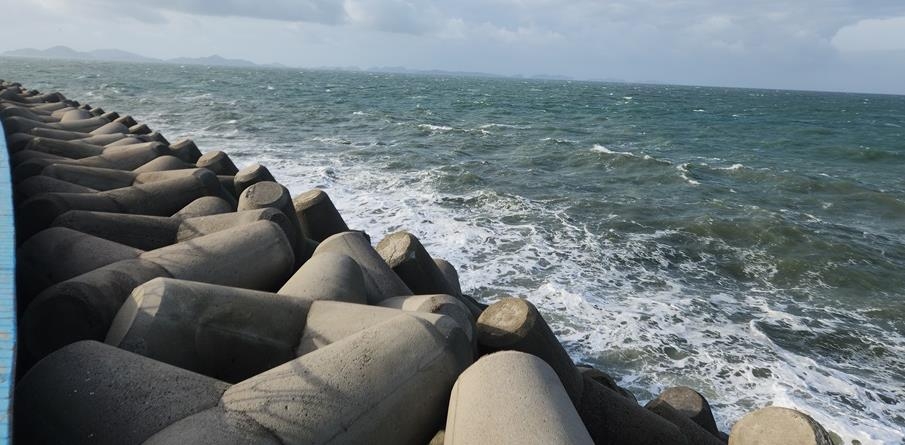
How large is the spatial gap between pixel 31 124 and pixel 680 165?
55.5 feet

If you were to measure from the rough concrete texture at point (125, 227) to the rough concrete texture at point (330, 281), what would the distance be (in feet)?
5.66

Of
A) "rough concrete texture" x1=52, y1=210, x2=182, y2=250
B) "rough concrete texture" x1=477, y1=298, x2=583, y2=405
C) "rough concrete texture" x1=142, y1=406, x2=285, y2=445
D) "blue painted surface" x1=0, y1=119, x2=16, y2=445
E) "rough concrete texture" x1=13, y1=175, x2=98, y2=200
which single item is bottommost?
"rough concrete texture" x1=477, y1=298, x2=583, y2=405

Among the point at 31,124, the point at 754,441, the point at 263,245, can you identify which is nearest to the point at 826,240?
the point at 754,441

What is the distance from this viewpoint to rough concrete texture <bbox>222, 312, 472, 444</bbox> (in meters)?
2.47

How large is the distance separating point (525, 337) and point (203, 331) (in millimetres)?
1811

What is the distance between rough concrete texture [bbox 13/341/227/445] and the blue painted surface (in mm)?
240

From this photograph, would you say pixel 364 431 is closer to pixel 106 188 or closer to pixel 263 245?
pixel 263 245

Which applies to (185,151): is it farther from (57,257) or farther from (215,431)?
(215,431)

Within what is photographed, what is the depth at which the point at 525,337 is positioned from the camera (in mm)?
3637

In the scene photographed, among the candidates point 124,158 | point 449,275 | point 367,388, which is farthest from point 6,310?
point 124,158

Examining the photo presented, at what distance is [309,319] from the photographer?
335 cm

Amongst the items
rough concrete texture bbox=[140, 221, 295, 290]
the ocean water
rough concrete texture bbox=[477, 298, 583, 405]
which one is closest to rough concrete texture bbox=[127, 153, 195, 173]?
rough concrete texture bbox=[140, 221, 295, 290]

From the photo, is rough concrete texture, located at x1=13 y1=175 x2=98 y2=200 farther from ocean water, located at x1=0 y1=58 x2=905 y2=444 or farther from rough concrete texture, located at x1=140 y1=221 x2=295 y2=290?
ocean water, located at x1=0 y1=58 x2=905 y2=444

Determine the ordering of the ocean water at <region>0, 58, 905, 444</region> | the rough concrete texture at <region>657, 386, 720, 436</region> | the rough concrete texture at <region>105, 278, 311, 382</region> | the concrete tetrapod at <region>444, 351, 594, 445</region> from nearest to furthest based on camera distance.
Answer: the concrete tetrapod at <region>444, 351, 594, 445</region> < the rough concrete texture at <region>105, 278, 311, 382</region> < the rough concrete texture at <region>657, 386, 720, 436</region> < the ocean water at <region>0, 58, 905, 444</region>
